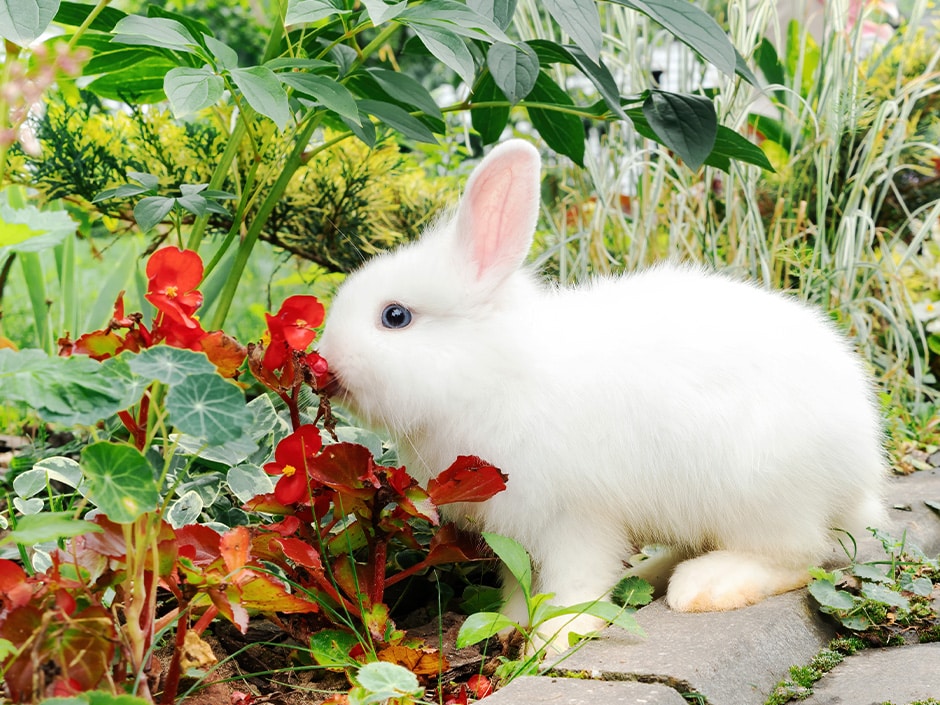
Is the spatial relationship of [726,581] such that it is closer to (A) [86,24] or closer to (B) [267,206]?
(B) [267,206]

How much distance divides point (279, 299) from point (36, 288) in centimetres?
239

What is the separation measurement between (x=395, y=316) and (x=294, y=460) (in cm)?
36

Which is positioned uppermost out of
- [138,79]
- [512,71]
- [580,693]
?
[138,79]

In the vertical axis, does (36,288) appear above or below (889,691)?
above

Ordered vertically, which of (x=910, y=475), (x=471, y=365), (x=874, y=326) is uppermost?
(x=471, y=365)

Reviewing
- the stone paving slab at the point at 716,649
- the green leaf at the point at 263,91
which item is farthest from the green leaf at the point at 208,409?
the stone paving slab at the point at 716,649

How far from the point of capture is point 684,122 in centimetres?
202

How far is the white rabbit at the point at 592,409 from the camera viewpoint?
183 cm

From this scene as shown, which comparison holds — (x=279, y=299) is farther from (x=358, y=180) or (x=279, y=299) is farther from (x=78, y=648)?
(x=78, y=648)

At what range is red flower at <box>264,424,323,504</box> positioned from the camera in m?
1.67

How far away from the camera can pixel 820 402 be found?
6.27 ft

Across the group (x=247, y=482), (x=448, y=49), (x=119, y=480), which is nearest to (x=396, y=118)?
(x=448, y=49)

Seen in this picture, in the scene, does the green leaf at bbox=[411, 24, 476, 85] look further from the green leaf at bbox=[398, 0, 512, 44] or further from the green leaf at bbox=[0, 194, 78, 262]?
the green leaf at bbox=[0, 194, 78, 262]

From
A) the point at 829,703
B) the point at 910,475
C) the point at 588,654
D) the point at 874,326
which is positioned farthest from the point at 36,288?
the point at 874,326
